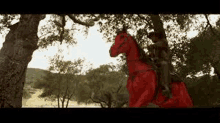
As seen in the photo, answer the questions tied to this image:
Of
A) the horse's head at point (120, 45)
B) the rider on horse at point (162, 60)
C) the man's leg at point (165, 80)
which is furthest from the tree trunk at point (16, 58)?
the man's leg at point (165, 80)

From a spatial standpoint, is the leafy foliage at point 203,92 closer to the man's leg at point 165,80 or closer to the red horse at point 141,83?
the red horse at point 141,83

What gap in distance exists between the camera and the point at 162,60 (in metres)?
5.71

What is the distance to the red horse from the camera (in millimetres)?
5195

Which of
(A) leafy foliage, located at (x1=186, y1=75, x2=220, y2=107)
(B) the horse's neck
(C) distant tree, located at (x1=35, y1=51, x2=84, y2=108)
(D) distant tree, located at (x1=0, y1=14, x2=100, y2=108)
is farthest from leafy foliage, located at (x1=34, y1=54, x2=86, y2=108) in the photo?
(B) the horse's neck

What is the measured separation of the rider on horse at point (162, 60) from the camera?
529 cm

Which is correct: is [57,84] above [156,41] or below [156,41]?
below

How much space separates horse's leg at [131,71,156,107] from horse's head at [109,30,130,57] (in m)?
0.97

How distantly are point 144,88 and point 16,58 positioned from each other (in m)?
7.71

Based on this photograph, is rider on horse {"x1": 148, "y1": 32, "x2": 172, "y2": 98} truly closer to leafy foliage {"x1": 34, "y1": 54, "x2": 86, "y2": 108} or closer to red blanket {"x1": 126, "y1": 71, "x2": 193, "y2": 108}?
red blanket {"x1": 126, "y1": 71, "x2": 193, "y2": 108}

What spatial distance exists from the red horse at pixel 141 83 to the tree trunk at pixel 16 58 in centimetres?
642

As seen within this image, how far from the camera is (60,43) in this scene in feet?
50.6

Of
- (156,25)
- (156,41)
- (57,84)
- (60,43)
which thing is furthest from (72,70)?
(156,41)
